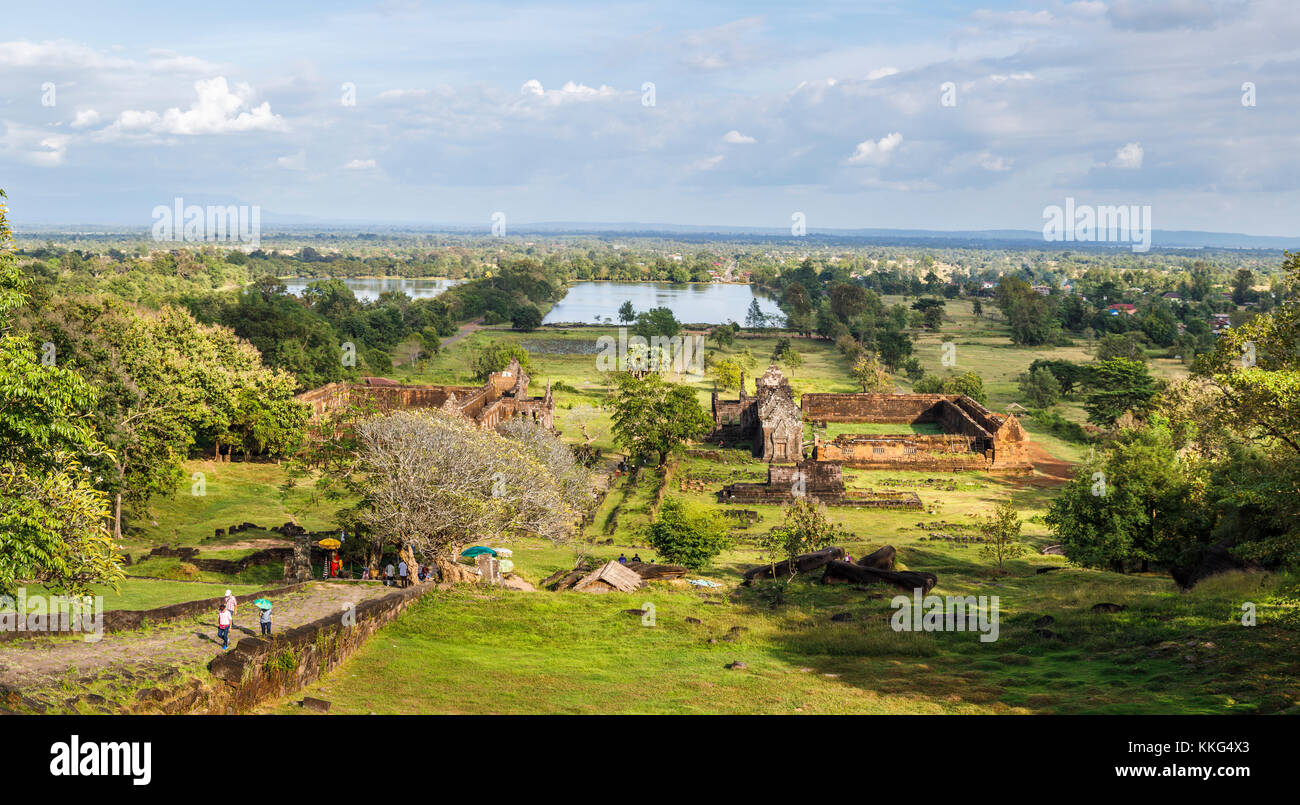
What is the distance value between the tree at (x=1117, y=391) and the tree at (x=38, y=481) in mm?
51632

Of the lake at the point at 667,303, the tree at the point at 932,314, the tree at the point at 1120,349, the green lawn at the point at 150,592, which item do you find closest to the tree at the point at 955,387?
the tree at the point at 1120,349

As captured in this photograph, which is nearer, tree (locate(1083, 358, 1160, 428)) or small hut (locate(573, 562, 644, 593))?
small hut (locate(573, 562, 644, 593))

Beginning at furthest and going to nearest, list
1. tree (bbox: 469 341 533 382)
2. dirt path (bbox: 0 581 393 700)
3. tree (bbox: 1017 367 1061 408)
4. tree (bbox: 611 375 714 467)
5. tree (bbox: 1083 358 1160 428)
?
1. tree (bbox: 469 341 533 382)
2. tree (bbox: 1017 367 1061 408)
3. tree (bbox: 1083 358 1160 428)
4. tree (bbox: 611 375 714 467)
5. dirt path (bbox: 0 581 393 700)

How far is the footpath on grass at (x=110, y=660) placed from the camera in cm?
1197

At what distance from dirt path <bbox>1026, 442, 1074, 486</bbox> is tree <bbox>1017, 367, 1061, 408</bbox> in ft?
41.2

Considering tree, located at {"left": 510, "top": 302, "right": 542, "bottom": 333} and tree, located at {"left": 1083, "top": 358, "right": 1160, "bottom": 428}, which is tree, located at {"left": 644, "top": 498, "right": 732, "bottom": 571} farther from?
tree, located at {"left": 510, "top": 302, "right": 542, "bottom": 333}

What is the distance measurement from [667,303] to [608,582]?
13712cm

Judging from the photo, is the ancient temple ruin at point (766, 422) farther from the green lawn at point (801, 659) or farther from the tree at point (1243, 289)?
the tree at point (1243, 289)

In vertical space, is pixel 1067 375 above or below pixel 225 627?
above

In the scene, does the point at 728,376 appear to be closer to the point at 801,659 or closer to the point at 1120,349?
the point at 1120,349

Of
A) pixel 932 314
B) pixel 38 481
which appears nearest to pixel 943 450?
pixel 38 481

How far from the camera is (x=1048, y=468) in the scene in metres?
48.8

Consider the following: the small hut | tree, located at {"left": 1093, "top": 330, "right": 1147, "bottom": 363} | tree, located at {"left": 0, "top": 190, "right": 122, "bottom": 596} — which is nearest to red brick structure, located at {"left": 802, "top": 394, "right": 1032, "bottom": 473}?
the small hut

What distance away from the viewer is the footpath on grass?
12.0 m
